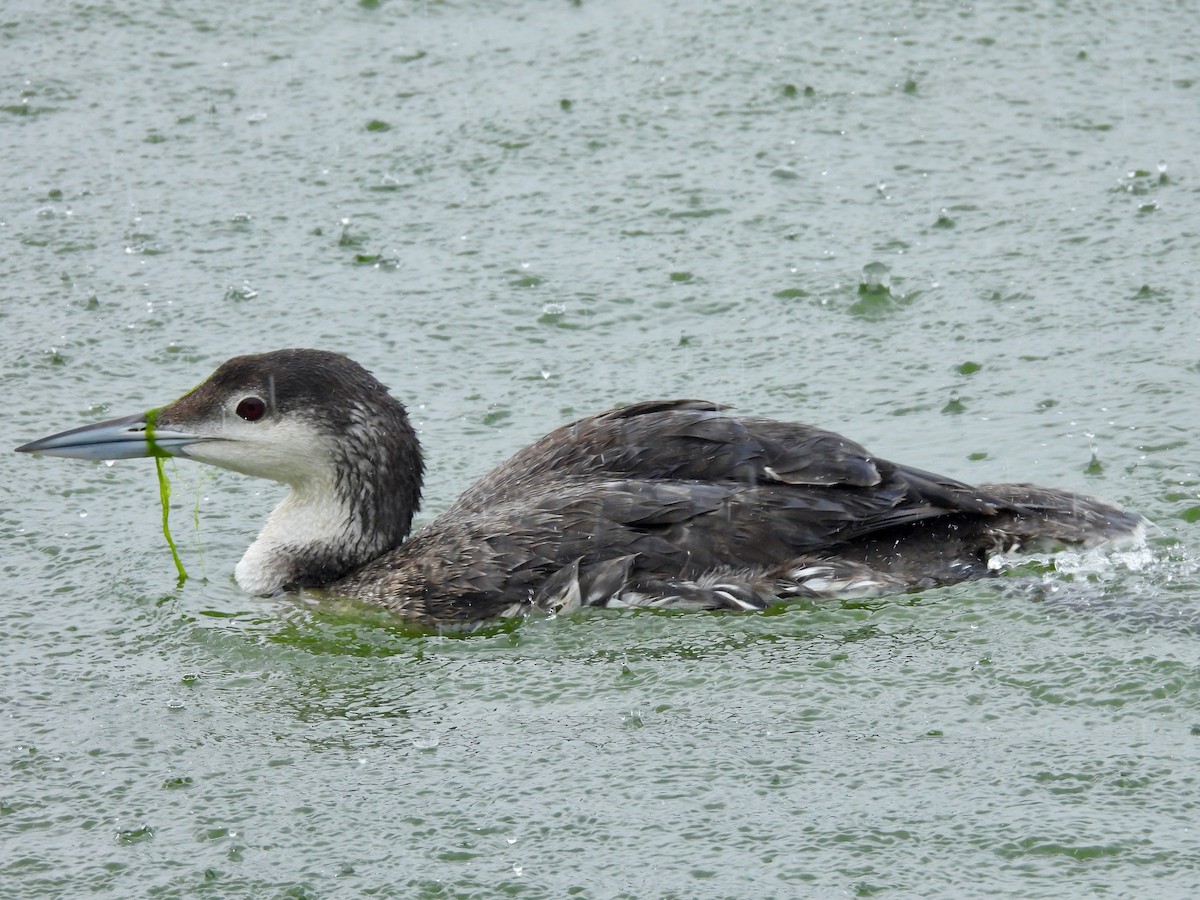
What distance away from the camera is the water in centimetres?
558

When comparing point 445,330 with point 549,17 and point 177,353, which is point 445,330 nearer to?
point 177,353

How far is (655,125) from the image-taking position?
35.9 ft

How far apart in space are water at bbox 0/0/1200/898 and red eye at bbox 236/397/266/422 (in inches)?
23.0

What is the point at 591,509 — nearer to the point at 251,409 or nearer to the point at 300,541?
the point at 300,541

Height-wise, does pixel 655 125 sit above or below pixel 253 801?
above

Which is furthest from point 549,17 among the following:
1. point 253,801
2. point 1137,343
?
point 253,801

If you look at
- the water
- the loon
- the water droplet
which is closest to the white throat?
the loon

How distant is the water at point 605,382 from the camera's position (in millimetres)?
5578

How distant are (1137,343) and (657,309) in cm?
223

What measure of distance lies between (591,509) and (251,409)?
133 cm

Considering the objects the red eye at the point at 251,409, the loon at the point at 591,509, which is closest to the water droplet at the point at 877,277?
the loon at the point at 591,509

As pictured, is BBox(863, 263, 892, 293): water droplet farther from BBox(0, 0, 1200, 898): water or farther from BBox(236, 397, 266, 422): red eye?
BBox(236, 397, 266, 422): red eye

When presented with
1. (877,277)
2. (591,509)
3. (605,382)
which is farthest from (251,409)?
(877,277)

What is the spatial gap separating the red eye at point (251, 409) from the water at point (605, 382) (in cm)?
58
